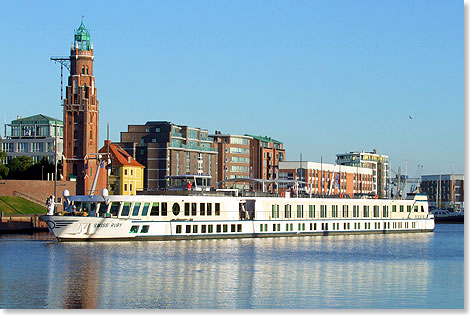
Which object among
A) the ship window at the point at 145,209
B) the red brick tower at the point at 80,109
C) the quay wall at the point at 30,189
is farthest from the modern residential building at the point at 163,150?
the ship window at the point at 145,209

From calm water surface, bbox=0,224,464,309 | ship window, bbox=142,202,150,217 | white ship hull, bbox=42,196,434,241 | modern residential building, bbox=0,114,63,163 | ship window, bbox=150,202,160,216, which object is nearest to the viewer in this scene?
calm water surface, bbox=0,224,464,309

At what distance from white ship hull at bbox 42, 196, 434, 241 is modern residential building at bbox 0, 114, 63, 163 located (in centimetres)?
8301

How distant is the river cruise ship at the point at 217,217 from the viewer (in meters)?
68.4

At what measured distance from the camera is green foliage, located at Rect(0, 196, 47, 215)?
97706 millimetres

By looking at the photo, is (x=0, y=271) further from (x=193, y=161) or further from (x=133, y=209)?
(x=193, y=161)

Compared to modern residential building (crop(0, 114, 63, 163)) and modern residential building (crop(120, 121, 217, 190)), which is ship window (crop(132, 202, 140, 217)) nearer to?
modern residential building (crop(120, 121, 217, 190))

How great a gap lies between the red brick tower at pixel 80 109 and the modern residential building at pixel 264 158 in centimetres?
5904

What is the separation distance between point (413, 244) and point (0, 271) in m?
40.7

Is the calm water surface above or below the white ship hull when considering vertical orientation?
below

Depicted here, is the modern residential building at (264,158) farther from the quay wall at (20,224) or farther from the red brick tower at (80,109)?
the quay wall at (20,224)

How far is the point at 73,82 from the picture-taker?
12412cm

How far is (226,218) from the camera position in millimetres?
77250

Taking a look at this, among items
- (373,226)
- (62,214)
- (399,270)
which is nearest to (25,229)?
(62,214)

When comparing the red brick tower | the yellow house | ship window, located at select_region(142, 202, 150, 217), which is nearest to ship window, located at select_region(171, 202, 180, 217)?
ship window, located at select_region(142, 202, 150, 217)
